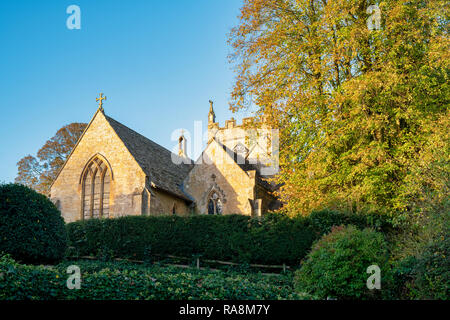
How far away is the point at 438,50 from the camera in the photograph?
14.6 meters

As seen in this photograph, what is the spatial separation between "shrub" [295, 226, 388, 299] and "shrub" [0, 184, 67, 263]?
881 cm

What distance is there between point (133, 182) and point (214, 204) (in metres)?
5.42

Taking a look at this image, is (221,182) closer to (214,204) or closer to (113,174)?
(214,204)

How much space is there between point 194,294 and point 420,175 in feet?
28.2

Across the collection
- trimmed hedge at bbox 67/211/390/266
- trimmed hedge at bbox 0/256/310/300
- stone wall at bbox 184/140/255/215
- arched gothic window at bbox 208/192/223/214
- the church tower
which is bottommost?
trimmed hedge at bbox 0/256/310/300

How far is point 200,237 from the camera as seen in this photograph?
1834 cm

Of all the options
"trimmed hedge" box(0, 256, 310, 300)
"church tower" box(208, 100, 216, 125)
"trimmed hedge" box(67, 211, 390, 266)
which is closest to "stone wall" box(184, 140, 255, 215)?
"trimmed hedge" box(67, 211, 390, 266)

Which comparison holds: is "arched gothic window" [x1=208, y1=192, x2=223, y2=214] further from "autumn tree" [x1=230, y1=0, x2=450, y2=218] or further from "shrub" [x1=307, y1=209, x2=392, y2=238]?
"shrub" [x1=307, y1=209, x2=392, y2=238]

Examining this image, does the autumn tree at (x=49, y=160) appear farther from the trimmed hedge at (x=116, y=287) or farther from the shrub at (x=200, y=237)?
the trimmed hedge at (x=116, y=287)

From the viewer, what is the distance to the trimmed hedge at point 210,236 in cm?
1689

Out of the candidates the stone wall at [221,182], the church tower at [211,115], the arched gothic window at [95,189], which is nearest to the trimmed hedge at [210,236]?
the arched gothic window at [95,189]

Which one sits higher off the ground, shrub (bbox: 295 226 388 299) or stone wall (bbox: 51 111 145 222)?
stone wall (bbox: 51 111 145 222)

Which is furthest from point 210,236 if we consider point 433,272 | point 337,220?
point 433,272

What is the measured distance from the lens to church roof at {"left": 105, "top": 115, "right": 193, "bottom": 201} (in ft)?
81.4
